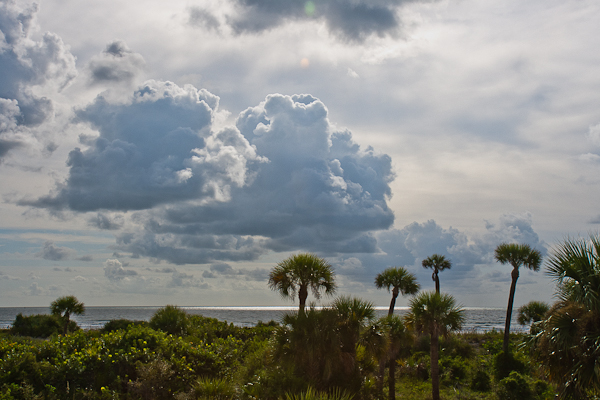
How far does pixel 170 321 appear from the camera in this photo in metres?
29.5

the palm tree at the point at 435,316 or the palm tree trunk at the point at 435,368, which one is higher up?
the palm tree at the point at 435,316

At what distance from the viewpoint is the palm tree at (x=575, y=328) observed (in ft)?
35.3

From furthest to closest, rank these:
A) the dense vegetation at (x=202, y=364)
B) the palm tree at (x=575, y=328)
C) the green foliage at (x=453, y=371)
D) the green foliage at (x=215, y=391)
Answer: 1. the green foliage at (x=453, y=371)
2. the dense vegetation at (x=202, y=364)
3. the green foliage at (x=215, y=391)
4. the palm tree at (x=575, y=328)

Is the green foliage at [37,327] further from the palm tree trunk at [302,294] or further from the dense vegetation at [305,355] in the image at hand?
the palm tree trunk at [302,294]

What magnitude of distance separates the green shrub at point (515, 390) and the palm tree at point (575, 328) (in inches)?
507

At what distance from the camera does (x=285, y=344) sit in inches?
649

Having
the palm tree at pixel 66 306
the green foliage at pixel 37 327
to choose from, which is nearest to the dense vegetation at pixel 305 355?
the palm tree at pixel 66 306

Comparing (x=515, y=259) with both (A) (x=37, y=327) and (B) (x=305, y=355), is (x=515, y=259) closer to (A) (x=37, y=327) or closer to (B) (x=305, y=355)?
(B) (x=305, y=355)

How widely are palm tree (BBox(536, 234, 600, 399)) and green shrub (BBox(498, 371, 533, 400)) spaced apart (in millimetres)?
12871

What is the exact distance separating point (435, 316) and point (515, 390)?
21.2 ft

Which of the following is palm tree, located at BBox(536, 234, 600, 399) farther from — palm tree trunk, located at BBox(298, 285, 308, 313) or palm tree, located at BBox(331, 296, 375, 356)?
palm tree trunk, located at BBox(298, 285, 308, 313)

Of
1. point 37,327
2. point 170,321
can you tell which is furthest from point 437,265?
point 37,327

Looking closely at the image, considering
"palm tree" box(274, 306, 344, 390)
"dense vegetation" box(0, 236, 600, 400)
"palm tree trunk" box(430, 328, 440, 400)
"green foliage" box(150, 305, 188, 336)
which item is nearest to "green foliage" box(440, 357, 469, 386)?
"dense vegetation" box(0, 236, 600, 400)

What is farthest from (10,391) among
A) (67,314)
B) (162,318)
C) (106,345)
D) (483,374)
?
(67,314)
